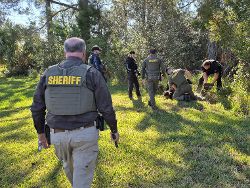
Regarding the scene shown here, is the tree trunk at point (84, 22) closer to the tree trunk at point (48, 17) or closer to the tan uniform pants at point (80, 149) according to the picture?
the tree trunk at point (48, 17)

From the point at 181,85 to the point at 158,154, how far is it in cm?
535

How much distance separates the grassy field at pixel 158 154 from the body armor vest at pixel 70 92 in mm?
2063

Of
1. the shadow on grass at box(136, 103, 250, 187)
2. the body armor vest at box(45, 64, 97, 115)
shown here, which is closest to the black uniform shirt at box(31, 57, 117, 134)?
the body armor vest at box(45, 64, 97, 115)

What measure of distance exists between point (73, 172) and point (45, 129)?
0.61 metres

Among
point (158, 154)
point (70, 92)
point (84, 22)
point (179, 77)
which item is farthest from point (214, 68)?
point (84, 22)

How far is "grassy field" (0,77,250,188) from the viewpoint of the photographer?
5.86m

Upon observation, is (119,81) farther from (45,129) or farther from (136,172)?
(45,129)

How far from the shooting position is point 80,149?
4.14 metres

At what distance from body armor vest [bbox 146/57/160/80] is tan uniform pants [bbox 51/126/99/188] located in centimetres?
700

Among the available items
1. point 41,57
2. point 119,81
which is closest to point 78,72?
point 119,81

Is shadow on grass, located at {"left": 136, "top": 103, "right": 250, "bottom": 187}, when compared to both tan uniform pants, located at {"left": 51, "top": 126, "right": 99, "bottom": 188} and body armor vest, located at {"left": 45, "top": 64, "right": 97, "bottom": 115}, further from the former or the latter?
body armor vest, located at {"left": 45, "top": 64, "right": 97, "bottom": 115}

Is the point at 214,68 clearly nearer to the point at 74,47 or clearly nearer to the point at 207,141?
the point at 207,141

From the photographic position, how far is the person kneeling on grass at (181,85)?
11945 mm

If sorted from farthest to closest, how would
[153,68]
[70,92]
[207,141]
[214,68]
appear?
[214,68] → [153,68] → [207,141] → [70,92]
